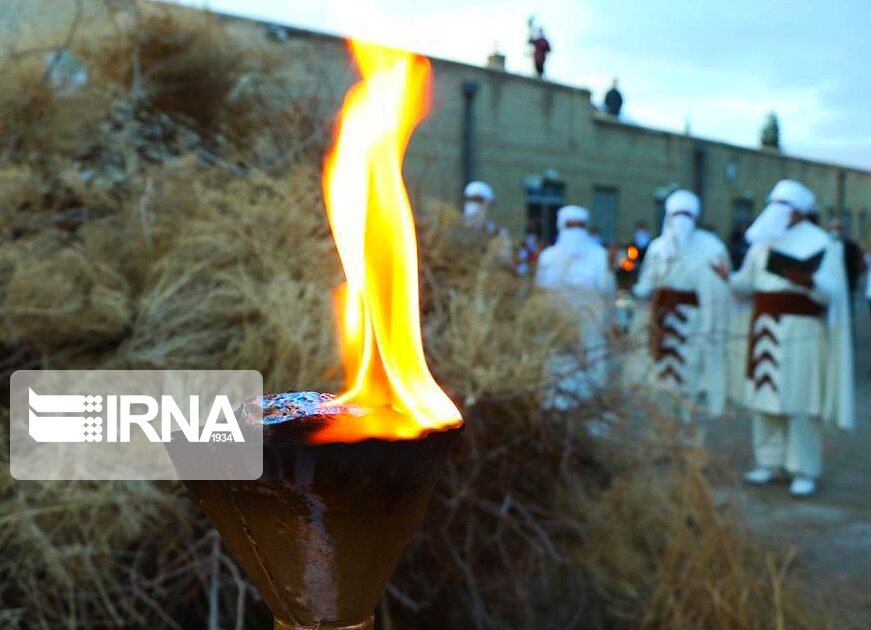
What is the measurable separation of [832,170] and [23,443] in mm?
35515

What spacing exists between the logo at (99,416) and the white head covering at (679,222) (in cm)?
569

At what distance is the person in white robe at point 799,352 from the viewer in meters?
6.18

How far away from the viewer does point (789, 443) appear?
6227 mm

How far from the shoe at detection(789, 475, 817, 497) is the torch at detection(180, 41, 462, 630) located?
550 cm

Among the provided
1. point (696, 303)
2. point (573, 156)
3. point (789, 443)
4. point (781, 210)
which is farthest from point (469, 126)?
point (789, 443)

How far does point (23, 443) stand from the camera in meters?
2.49

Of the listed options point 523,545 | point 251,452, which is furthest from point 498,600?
point 251,452

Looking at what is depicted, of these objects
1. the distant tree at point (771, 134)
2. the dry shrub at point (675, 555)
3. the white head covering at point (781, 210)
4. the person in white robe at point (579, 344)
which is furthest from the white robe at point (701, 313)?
the distant tree at point (771, 134)

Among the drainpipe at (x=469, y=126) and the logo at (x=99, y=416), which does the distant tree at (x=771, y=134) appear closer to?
the drainpipe at (x=469, y=126)

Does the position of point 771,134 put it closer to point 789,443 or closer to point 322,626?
point 789,443

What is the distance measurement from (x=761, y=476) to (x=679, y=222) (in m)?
2.53

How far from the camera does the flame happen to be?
2.85 feet

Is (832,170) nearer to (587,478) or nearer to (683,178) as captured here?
(683,178)

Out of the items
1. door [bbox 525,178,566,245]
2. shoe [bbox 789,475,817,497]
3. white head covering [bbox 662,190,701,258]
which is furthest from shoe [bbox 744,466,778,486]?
door [bbox 525,178,566,245]
